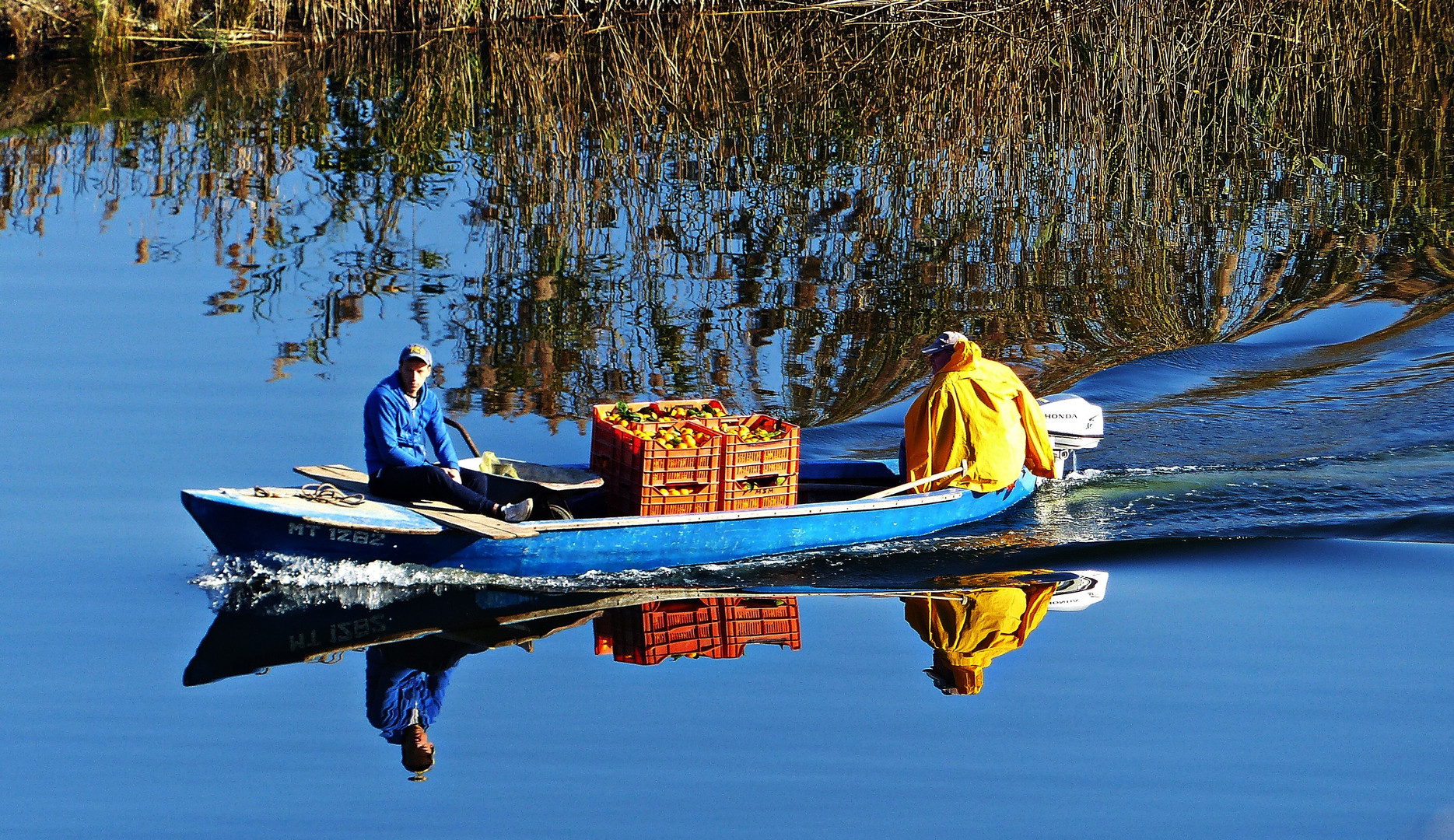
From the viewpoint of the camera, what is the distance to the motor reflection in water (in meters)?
8.43

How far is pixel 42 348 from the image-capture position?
1285cm

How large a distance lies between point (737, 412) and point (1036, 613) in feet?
11.4

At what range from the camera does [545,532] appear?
30.4 ft

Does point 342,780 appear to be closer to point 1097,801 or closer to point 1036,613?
point 1097,801

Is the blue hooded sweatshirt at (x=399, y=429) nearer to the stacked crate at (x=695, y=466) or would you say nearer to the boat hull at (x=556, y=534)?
the boat hull at (x=556, y=534)

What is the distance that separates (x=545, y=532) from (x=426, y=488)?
0.75 meters

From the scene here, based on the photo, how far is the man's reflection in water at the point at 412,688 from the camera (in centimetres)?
759

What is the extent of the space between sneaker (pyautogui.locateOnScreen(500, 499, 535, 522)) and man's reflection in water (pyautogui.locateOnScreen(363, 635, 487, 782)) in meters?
0.96

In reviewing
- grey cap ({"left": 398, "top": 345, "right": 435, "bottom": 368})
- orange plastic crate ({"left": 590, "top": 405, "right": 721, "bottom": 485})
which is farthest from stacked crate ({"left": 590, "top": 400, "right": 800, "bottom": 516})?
grey cap ({"left": 398, "top": 345, "right": 435, "bottom": 368})

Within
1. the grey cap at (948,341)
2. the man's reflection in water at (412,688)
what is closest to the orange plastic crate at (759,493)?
the grey cap at (948,341)

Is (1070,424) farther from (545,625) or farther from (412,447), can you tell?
(412,447)

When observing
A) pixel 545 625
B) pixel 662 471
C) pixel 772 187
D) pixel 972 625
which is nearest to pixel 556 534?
pixel 545 625

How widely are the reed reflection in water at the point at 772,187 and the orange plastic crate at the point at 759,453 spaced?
2.36 m

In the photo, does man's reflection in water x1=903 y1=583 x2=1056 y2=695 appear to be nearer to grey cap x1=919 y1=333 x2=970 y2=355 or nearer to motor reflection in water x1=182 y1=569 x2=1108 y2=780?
motor reflection in water x1=182 y1=569 x2=1108 y2=780
